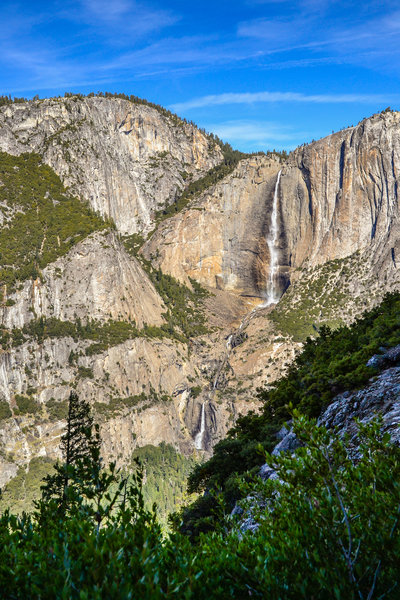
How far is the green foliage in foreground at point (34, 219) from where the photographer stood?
13325 centimetres

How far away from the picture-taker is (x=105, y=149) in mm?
178375

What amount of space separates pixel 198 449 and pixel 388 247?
75.6 metres

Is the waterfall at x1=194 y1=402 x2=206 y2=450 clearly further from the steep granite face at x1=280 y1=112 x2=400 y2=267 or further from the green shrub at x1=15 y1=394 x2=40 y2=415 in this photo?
the steep granite face at x1=280 y1=112 x2=400 y2=267

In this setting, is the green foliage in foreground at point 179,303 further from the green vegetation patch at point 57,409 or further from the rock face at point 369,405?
the rock face at point 369,405

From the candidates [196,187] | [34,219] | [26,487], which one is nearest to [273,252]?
[196,187]

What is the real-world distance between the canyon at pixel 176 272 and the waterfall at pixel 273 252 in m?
0.45

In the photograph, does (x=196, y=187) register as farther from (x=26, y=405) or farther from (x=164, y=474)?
(x=164, y=474)

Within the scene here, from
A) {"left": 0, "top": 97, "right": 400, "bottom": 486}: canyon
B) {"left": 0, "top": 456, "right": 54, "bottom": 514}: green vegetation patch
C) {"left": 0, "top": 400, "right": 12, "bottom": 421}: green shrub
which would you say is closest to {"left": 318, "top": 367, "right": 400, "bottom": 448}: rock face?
{"left": 0, "top": 456, "right": 54, "bottom": 514}: green vegetation patch

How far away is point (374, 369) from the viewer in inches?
994

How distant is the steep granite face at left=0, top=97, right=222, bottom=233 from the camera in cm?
16750

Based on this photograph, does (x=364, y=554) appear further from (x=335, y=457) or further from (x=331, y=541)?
(x=335, y=457)

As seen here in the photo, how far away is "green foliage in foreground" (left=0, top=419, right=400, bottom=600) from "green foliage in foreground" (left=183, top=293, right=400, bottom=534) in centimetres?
1282

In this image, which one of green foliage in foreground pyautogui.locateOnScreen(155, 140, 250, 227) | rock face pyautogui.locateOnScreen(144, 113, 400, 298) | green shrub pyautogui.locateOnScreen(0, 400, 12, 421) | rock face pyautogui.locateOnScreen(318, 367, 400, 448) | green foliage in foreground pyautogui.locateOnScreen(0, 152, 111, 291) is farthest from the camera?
green foliage in foreground pyautogui.locateOnScreen(155, 140, 250, 227)

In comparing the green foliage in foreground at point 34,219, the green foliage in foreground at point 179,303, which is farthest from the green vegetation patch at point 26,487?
the green foliage in foreground at point 179,303
